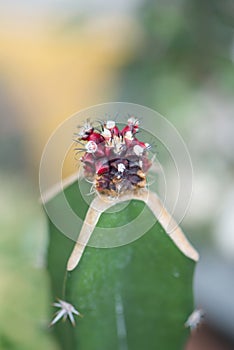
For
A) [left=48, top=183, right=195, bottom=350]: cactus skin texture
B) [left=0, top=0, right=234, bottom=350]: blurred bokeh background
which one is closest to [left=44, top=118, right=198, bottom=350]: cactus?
[left=48, top=183, right=195, bottom=350]: cactus skin texture

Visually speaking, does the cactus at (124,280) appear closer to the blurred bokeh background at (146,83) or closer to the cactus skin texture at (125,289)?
the cactus skin texture at (125,289)

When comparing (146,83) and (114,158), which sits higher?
(146,83)

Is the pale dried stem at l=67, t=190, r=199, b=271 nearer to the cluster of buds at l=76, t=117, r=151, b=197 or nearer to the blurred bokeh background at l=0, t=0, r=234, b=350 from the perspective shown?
the cluster of buds at l=76, t=117, r=151, b=197

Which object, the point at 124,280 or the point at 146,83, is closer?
the point at 124,280

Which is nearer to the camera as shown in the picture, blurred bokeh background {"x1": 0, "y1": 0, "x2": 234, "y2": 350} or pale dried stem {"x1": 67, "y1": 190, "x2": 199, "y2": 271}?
pale dried stem {"x1": 67, "y1": 190, "x2": 199, "y2": 271}

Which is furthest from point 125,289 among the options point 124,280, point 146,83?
point 146,83

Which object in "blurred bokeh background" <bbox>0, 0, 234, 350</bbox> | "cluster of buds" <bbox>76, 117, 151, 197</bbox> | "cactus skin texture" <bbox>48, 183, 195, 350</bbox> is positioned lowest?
"cactus skin texture" <bbox>48, 183, 195, 350</bbox>

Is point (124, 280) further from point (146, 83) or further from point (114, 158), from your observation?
point (146, 83)
